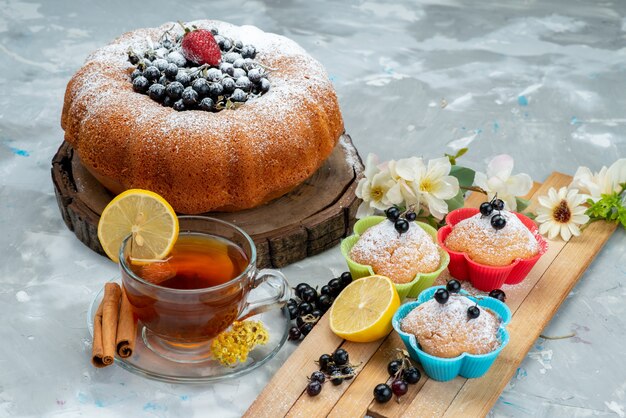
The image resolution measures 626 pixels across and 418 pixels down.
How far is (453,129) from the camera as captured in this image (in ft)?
11.9

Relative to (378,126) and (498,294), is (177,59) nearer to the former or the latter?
(378,126)

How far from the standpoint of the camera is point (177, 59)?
2.85 metres

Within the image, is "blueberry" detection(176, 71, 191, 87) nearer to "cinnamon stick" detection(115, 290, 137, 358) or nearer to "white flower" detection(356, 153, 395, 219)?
"white flower" detection(356, 153, 395, 219)

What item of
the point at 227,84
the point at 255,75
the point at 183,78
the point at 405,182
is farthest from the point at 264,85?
the point at 405,182

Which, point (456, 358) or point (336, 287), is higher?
point (456, 358)

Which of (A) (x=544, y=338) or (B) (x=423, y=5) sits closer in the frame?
(A) (x=544, y=338)

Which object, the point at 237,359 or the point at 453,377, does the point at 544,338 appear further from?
the point at 237,359

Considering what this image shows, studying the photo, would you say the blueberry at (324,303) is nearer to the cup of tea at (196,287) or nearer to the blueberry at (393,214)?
the cup of tea at (196,287)

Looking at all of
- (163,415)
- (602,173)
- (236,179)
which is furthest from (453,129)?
(163,415)

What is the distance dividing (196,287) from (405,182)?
30.4 inches

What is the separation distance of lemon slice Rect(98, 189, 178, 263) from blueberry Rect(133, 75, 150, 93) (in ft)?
2.10

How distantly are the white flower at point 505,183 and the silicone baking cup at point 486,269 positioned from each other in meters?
0.18

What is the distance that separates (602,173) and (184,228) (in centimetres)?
142

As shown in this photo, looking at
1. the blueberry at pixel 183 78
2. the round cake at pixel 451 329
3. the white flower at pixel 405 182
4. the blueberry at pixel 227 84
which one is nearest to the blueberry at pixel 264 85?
the blueberry at pixel 227 84
